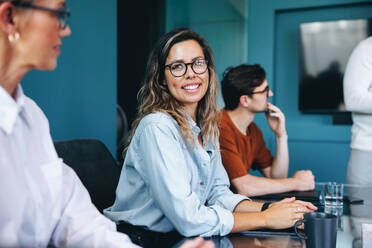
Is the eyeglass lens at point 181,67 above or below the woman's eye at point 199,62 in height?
below

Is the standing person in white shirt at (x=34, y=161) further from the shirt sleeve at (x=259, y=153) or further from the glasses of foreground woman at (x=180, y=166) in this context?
the shirt sleeve at (x=259, y=153)

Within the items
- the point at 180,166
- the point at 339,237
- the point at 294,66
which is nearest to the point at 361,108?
the point at 339,237

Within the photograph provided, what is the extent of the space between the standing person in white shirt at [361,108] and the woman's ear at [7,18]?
6.13ft

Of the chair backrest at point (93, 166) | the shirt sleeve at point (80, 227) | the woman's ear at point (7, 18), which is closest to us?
the woman's ear at point (7, 18)

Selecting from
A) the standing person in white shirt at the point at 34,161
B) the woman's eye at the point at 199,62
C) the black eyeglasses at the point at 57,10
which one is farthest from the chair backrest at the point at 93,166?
the black eyeglasses at the point at 57,10

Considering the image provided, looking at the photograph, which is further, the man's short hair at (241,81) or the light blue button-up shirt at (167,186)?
the man's short hair at (241,81)

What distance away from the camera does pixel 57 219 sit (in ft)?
3.10

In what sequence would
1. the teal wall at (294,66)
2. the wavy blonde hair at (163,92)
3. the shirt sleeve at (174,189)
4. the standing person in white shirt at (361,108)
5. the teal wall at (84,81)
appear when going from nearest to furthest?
the shirt sleeve at (174,189)
the wavy blonde hair at (163,92)
the standing person in white shirt at (361,108)
the teal wall at (84,81)
the teal wall at (294,66)

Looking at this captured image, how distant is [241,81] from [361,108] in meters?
0.68

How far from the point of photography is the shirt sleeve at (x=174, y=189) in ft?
3.57

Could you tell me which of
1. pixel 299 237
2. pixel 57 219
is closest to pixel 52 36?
pixel 57 219

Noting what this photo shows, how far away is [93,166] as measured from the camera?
1.56 m

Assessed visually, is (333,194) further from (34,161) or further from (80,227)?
(34,161)

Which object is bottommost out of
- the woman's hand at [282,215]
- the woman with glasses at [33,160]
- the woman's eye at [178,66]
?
the woman's hand at [282,215]
